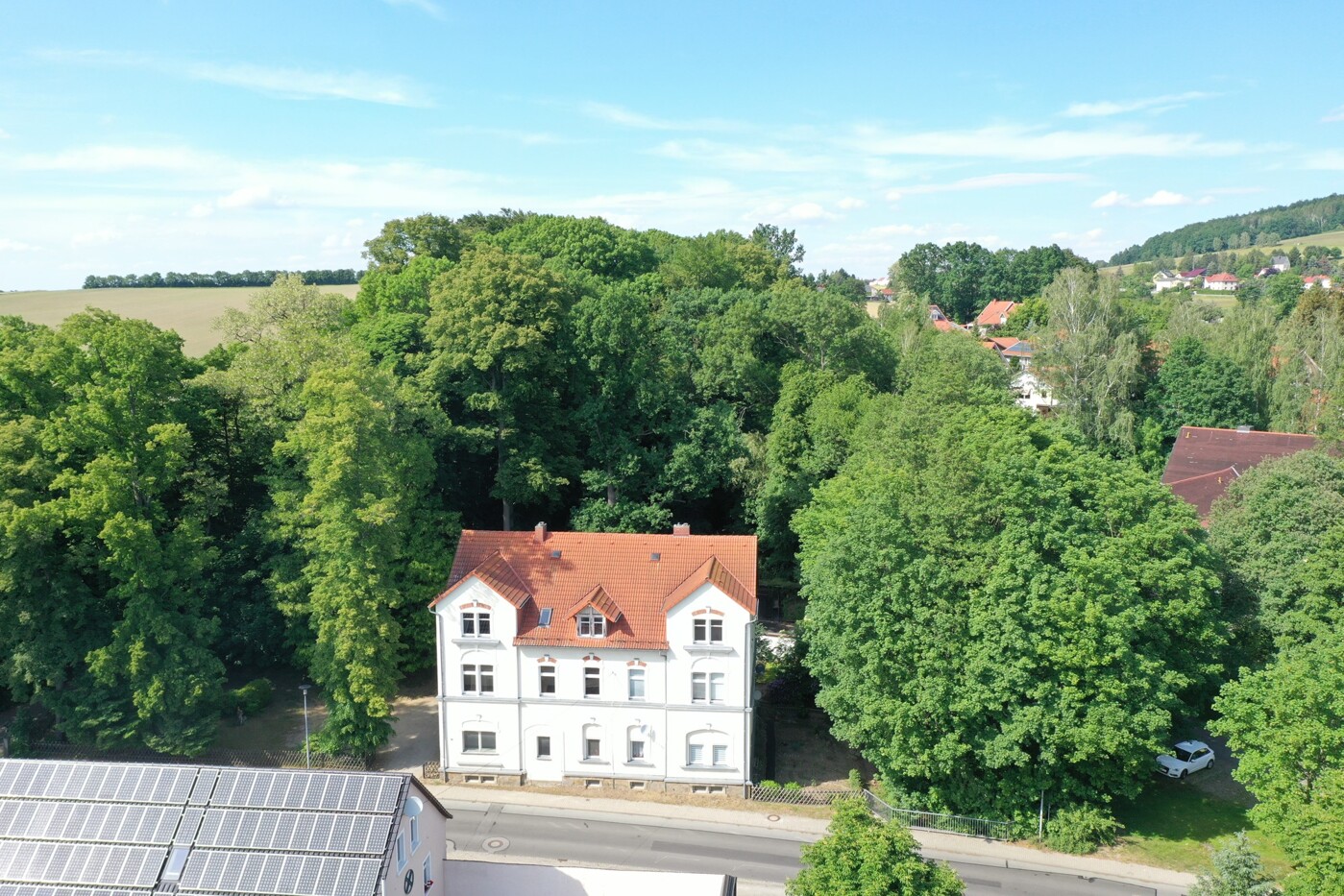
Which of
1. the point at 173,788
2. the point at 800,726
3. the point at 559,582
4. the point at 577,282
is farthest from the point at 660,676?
the point at 577,282

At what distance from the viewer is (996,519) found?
109ft

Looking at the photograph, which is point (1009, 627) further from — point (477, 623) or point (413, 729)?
point (413, 729)

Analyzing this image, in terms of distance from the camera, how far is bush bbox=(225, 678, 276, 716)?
129ft

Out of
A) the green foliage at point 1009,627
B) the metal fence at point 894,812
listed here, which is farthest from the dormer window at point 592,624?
the metal fence at point 894,812

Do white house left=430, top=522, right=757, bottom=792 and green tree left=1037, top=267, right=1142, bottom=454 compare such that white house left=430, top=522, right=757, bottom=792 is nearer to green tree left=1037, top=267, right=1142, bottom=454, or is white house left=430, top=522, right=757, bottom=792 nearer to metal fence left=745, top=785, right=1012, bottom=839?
metal fence left=745, top=785, right=1012, bottom=839

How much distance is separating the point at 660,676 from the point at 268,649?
1939cm

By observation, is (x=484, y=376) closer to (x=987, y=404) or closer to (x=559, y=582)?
(x=559, y=582)

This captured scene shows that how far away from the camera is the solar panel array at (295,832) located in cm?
2198

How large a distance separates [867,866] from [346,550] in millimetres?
21852

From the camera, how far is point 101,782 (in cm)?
2362

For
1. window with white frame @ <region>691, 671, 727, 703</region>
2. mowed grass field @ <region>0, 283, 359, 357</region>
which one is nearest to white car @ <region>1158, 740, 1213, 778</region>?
window with white frame @ <region>691, 671, 727, 703</region>

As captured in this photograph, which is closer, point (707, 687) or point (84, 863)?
point (84, 863)

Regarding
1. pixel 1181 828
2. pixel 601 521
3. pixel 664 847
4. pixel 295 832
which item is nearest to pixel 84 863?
pixel 295 832

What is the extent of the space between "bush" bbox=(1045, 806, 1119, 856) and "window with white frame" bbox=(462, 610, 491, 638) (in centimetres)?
2120
